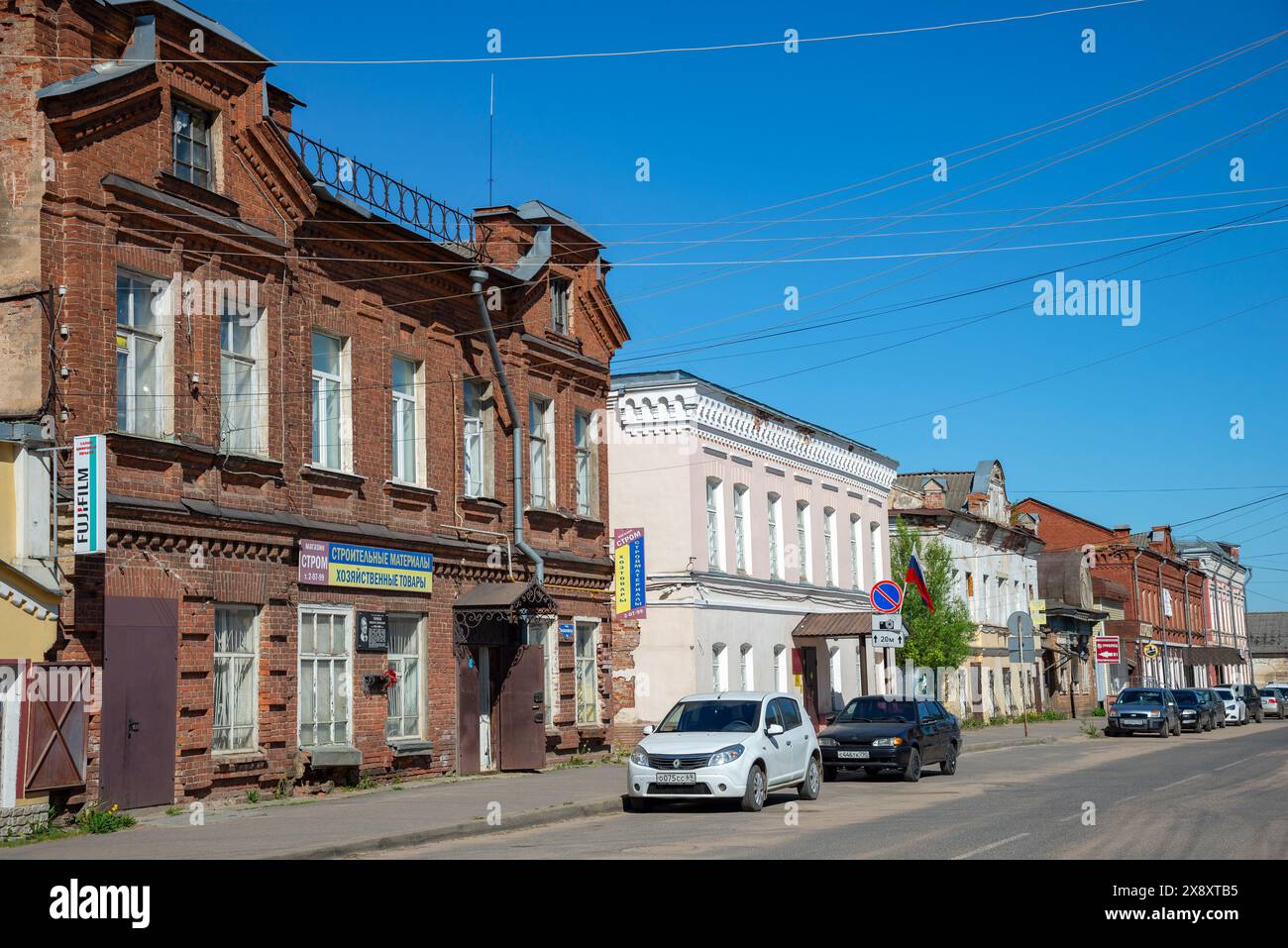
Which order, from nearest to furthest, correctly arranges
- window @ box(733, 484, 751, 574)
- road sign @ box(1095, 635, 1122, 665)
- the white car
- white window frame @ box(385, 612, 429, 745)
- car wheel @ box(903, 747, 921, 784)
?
the white car, white window frame @ box(385, 612, 429, 745), car wheel @ box(903, 747, 921, 784), window @ box(733, 484, 751, 574), road sign @ box(1095, 635, 1122, 665)

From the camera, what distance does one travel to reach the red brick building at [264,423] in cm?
1788

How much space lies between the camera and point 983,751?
36.7 m

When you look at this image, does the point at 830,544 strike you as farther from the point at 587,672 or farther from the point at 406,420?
the point at 406,420

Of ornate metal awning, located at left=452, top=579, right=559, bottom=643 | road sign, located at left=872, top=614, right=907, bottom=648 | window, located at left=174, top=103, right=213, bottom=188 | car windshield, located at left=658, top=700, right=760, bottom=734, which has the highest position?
window, located at left=174, top=103, right=213, bottom=188

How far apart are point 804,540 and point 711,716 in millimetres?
20052

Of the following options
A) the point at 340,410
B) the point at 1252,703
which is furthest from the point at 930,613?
the point at 340,410

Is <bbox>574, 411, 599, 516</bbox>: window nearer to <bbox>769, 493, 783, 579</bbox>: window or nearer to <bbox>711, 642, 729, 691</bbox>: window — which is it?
<bbox>711, 642, 729, 691</bbox>: window

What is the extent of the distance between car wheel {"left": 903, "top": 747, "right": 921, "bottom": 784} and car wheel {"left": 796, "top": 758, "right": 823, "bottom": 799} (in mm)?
3691

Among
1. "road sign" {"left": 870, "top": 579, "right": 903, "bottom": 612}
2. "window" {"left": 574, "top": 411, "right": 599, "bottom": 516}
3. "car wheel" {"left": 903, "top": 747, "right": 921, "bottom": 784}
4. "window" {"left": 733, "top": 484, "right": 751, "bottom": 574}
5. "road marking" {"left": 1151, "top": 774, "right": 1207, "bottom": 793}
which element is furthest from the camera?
"window" {"left": 733, "top": 484, "right": 751, "bottom": 574}

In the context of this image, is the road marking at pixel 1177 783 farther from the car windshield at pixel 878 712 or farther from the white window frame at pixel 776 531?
the white window frame at pixel 776 531

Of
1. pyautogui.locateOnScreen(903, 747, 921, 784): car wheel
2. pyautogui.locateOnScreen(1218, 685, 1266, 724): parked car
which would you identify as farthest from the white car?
pyautogui.locateOnScreen(1218, 685, 1266, 724): parked car

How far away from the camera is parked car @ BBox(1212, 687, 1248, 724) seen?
5781cm
